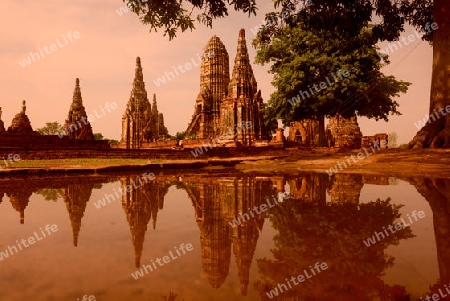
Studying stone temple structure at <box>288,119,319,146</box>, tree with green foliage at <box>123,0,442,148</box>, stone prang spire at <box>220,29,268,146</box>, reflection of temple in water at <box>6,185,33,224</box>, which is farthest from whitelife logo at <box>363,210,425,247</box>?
stone temple structure at <box>288,119,319,146</box>

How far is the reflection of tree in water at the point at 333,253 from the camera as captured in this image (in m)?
1.20

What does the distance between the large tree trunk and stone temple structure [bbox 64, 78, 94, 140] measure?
27084mm

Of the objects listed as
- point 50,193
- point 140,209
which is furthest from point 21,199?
point 140,209

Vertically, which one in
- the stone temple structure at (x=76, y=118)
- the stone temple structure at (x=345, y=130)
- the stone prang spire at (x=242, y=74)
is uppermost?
the stone prang spire at (x=242, y=74)

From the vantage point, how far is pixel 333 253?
1.65 m

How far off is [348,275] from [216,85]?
42315mm

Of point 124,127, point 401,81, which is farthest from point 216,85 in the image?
point 401,81

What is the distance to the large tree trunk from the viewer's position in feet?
31.4

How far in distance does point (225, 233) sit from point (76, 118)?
107 ft

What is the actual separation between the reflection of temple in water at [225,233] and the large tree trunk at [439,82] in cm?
880

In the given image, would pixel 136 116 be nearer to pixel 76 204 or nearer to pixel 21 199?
pixel 21 199

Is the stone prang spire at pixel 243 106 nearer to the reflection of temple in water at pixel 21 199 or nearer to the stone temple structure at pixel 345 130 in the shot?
the stone temple structure at pixel 345 130

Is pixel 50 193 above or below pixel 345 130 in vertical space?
below

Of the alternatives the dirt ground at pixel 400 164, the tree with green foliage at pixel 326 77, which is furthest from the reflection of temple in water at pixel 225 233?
the tree with green foliage at pixel 326 77
